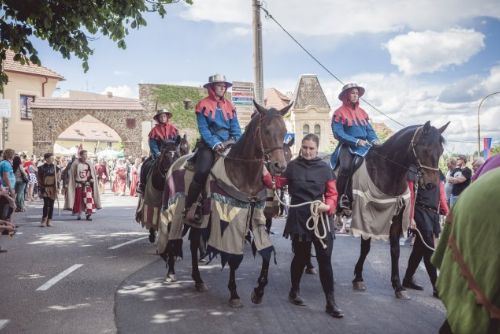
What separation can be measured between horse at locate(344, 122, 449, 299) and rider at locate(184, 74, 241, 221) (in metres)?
1.92

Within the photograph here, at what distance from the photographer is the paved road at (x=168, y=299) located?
201 inches

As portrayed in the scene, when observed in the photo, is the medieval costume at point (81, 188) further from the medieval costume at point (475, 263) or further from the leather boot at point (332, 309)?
the medieval costume at point (475, 263)

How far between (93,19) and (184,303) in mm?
4998

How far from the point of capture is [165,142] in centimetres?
941

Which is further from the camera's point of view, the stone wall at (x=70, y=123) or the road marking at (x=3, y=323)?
the stone wall at (x=70, y=123)

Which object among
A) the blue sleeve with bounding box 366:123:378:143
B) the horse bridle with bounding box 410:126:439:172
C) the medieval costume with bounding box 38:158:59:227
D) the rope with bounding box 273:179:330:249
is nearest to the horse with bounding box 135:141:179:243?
the blue sleeve with bounding box 366:123:378:143

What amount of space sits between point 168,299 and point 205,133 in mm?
2160

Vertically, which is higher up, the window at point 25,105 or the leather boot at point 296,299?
the window at point 25,105

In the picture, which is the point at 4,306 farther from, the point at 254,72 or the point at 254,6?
the point at 254,6

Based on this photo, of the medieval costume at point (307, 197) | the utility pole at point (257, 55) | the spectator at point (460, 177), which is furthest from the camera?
the utility pole at point (257, 55)

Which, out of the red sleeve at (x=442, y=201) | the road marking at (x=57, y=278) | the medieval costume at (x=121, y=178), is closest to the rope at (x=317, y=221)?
the red sleeve at (x=442, y=201)

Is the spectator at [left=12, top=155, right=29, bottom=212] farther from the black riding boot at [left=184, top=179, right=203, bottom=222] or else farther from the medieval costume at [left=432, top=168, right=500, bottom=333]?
the medieval costume at [left=432, top=168, right=500, bottom=333]

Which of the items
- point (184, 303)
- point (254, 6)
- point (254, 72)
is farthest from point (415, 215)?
point (254, 6)

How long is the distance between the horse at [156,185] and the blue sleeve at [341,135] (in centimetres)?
319
